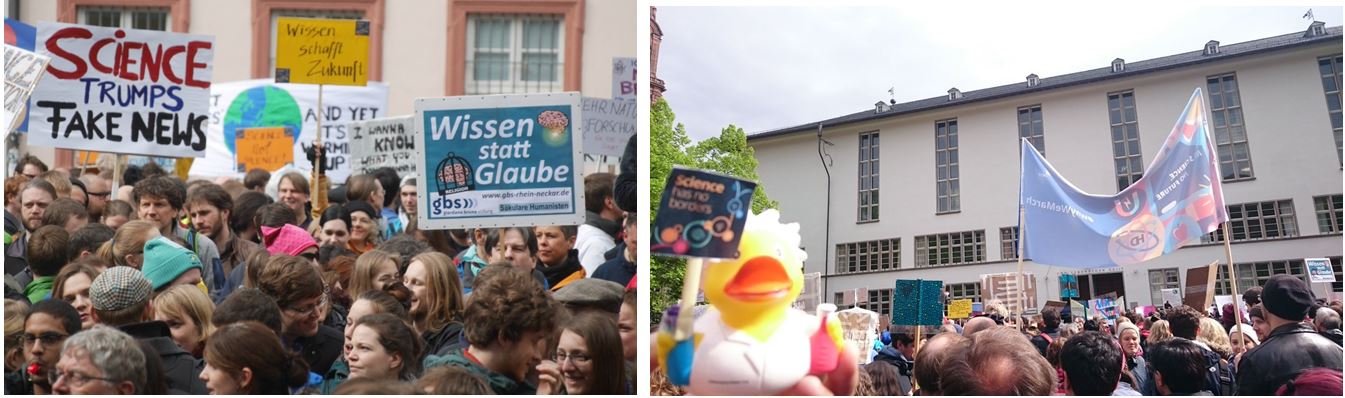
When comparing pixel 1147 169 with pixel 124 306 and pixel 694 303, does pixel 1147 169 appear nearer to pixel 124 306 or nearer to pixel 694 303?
pixel 694 303

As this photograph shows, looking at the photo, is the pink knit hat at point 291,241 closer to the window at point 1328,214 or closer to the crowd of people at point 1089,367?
the crowd of people at point 1089,367

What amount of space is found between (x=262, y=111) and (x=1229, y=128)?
37.4ft

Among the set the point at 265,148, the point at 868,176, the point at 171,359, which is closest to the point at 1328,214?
the point at 868,176

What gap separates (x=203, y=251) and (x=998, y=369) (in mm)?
3604

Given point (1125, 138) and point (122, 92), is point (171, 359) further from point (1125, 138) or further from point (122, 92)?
point (122, 92)

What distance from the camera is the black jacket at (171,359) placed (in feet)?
12.2

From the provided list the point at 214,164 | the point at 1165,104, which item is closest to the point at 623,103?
the point at 1165,104

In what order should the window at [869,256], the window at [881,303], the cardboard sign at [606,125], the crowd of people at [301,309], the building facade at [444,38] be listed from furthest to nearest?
the building facade at [444,38]
the cardboard sign at [606,125]
the window at [881,303]
the window at [869,256]
the crowd of people at [301,309]

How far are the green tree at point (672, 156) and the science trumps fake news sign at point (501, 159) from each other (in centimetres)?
84

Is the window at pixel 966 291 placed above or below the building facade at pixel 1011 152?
below

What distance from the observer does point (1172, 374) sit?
13.3ft

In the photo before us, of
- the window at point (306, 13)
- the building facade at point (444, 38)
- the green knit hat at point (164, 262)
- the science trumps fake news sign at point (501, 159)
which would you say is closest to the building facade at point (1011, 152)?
the science trumps fake news sign at point (501, 159)

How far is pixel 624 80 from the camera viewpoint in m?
7.79

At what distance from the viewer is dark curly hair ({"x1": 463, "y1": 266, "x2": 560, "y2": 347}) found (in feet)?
12.6
